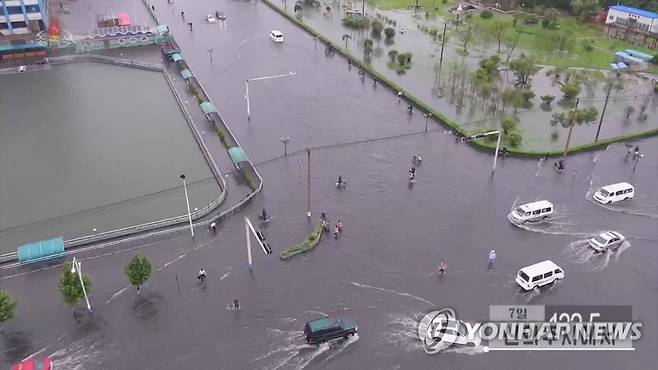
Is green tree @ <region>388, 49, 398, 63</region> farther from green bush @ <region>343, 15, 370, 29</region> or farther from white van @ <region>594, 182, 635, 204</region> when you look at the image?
white van @ <region>594, 182, 635, 204</region>

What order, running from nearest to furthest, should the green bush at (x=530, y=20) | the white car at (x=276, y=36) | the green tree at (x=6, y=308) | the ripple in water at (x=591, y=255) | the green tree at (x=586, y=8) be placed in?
the green tree at (x=6, y=308)
the ripple in water at (x=591, y=255)
the white car at (x=276, y=36)
the green bush at (x=530, y=20)
the green tree at (x=586, y=8)

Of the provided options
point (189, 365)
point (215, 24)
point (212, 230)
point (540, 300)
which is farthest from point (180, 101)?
point (540, 300)

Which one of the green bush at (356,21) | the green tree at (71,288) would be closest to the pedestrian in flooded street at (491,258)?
the green tree at (71,288)

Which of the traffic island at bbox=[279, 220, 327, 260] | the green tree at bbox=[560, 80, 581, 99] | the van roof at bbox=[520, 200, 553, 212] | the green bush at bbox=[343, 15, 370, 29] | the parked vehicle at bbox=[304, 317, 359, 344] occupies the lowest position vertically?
the parked vehicle at bbox=[304, 317, 359, 344]

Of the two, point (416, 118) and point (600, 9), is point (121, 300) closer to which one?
point (416, 118)

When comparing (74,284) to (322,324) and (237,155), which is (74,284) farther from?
(237,155)

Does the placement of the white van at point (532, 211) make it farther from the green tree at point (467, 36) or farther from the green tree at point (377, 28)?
the green tree at point (377, 28)

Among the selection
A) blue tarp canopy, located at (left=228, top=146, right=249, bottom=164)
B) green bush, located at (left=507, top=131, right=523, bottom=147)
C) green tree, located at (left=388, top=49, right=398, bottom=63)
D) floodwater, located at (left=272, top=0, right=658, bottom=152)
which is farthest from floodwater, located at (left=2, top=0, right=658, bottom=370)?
green tree, located at (left=388, top=49, right=398, bottom=63)
